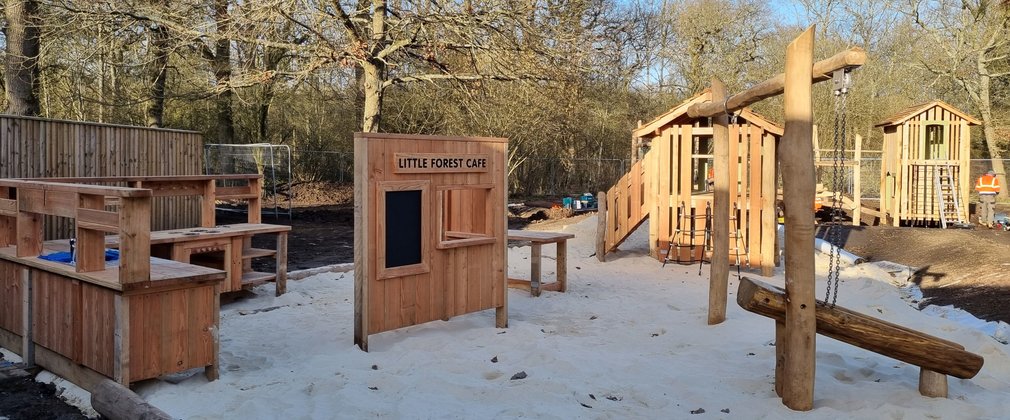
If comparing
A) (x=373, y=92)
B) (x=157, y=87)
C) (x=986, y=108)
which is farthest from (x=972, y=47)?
(x=157, y=87)

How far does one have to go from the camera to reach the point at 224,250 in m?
9.05

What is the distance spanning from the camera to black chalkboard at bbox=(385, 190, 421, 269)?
7.11 meters

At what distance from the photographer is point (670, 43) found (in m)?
32.8

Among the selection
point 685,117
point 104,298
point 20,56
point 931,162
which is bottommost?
point 104,298

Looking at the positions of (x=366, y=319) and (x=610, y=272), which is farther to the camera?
(x=610, y=272)

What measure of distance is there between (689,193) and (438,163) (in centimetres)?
665

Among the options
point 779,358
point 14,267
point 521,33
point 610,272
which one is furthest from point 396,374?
point 521,33

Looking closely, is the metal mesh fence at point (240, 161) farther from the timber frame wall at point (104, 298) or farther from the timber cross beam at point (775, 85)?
the timber cross beam at point (775, 85)

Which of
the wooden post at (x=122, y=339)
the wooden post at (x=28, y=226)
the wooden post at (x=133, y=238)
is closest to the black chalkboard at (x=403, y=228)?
the wooden post at (x=133, y=238)

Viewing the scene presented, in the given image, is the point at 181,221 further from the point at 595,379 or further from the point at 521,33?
the point at 595,379

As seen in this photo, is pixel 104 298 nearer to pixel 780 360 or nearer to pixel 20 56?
pixel 780 360

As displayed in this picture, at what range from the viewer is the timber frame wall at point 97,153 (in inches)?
482

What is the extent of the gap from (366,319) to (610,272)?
20.6 feet

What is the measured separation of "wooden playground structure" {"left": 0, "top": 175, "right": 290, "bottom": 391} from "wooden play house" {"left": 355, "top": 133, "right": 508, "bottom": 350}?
4.49 ft
